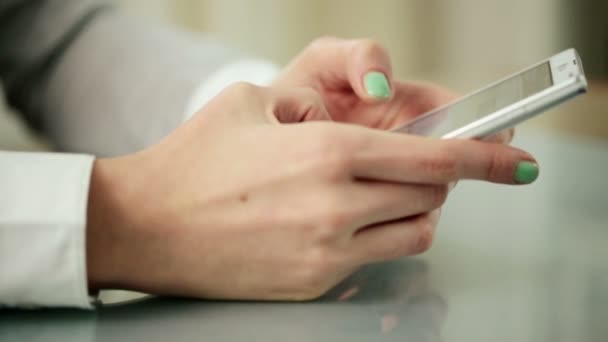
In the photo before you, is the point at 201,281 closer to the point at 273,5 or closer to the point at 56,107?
the point at 56,107

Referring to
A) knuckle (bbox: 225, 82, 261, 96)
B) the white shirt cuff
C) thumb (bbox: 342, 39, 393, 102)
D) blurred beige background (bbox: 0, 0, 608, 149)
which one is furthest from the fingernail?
blurred beige background (bbox: 0, 0, 608, 149)

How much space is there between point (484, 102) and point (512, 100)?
0.12 ft

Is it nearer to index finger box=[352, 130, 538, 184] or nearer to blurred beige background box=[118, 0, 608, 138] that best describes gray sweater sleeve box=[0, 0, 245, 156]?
index finger box=[352, 130, 538, 184]

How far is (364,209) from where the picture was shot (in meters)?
0.42

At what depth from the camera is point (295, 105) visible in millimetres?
493

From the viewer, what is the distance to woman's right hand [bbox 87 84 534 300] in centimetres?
41

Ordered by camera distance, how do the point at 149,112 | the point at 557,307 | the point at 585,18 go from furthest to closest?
the point at 585,18, the point at 149,112, the point at 557,307

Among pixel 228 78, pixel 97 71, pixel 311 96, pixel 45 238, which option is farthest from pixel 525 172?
pixel 97 71

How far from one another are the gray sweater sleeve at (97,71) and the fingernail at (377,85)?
30 centimetres

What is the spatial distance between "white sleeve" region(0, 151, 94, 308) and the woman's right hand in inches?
0.7

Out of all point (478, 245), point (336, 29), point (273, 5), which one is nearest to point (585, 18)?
point (336, 29)

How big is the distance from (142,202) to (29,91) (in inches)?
23.1

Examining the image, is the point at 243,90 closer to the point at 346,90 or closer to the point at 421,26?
the point at 346,90

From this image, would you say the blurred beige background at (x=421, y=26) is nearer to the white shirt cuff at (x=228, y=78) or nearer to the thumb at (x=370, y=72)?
the white shirt cuff at (x=228, y=78)
